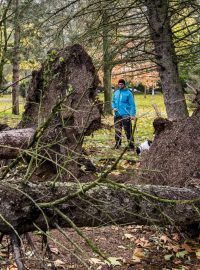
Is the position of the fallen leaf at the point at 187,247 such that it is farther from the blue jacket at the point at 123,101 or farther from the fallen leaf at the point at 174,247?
the blue jacket at the point at 123,101

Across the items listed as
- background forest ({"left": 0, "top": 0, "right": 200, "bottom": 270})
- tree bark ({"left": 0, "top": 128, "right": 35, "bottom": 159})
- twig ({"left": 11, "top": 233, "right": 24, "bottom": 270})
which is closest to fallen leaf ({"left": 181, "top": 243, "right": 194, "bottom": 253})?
background forest ({"left": 0, "top": 0, "right": 200, "bottom": 270})

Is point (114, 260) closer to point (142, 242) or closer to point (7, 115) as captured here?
point (142, 242)

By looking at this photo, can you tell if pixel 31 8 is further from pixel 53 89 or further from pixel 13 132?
pixel 13 132

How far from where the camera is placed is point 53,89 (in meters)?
6.36

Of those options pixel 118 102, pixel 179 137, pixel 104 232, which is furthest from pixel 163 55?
pixel 104 232

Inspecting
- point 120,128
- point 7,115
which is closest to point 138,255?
point 120,128

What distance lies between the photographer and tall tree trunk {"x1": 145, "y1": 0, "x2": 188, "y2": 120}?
759cm

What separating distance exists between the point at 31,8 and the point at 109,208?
21.8 feet

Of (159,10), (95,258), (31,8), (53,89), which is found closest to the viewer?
(95,258)

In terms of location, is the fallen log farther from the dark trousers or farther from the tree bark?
the tree bark

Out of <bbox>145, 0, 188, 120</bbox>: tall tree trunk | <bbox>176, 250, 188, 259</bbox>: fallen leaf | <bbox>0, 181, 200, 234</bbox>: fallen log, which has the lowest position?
<bbox>176, 250, 188, 259</bbox>: fallen leaf

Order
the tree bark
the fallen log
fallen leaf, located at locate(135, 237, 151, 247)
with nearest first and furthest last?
the fallen log
fallen leaf, located at locate(135, 237, 151, 247)
the tree bark

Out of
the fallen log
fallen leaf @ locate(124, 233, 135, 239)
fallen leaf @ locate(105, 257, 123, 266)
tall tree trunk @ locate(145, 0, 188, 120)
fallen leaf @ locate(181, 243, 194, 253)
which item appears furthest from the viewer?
tall tree trunk @ locate(145, 0, 188, 120)

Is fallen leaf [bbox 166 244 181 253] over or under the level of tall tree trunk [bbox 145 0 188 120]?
under
